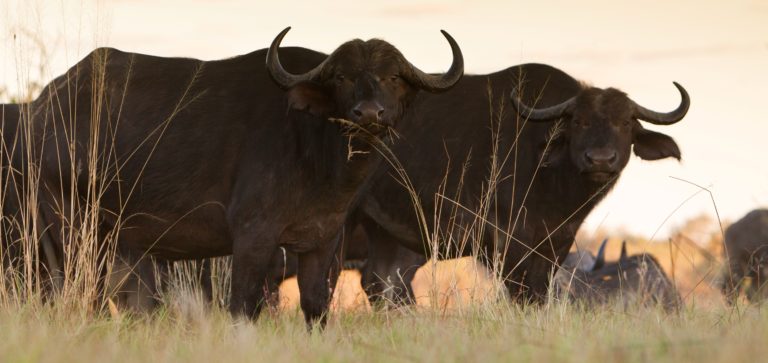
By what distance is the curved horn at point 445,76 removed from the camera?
7941 mm

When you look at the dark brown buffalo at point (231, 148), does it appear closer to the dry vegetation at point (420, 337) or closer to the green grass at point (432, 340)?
the dry vegetation at point (420, 337)

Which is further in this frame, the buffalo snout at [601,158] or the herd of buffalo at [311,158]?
the buffalo snout at [601,158]

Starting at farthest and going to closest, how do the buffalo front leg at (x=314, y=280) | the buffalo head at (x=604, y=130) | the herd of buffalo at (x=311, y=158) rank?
the buffalo head at (x=604, y=130)
the buffalo front leg at (x=314, y=280)
the herd of buffalo at (x=311, y=158)

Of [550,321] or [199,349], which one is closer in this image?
[199,349]

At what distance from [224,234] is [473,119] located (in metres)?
3.01

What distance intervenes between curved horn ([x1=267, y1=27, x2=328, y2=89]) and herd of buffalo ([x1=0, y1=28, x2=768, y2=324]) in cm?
2

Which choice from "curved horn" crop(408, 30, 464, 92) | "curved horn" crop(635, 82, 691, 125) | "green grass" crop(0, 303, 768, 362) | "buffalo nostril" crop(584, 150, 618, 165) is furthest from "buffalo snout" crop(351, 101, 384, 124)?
"curved horn" crop(635, 82, 691, 125)

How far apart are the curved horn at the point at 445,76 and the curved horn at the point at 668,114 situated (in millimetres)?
2425

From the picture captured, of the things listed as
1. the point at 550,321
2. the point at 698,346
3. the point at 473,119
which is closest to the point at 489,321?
the point at 550,321

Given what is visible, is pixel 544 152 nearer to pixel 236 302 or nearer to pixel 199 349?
pixel 236 302

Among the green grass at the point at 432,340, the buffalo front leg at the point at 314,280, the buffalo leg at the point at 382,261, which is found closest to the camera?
the green grass at the point at 432,340

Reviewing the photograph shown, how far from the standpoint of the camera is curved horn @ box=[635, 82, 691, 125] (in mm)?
10109

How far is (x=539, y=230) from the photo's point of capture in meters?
10.1

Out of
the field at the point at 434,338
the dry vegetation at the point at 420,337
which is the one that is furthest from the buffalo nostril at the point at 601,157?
the field at the point at 434,338
